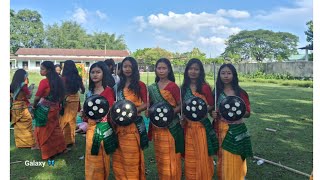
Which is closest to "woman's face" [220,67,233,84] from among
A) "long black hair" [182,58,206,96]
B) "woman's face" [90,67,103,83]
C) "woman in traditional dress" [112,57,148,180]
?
"long black hair" [182,58,206,96]

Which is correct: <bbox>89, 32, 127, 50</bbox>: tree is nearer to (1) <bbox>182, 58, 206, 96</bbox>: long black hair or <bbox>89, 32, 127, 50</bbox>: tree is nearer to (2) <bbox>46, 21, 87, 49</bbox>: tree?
(2) <bbox>46, 21, 87, 49</bbox>: tree

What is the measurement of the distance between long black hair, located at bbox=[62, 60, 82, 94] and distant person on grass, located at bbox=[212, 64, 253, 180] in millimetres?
2913

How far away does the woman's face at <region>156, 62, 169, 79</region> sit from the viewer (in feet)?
12.4

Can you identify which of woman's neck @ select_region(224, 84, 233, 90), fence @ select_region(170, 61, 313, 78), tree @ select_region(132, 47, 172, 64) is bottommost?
woman's neck @ select_region(224, 84, 233, 90)

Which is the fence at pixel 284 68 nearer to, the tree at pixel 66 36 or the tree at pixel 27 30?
the tree at pixel 66 36

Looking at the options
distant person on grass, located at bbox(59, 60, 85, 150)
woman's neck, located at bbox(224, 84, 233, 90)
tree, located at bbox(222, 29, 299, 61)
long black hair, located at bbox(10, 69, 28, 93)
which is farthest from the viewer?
tree, located at bbox(222, 29, 299, 61)

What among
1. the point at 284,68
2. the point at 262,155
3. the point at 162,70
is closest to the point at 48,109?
the point at 162,70

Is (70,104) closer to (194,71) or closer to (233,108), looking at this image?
(194,71)

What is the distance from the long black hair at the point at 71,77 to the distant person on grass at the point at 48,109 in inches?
12.6

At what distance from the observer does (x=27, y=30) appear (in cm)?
5200

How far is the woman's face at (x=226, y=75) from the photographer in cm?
376

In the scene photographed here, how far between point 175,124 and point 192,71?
69cm

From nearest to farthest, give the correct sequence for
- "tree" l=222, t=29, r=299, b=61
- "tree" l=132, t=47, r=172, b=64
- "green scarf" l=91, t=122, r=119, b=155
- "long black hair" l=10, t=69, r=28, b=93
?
"green scarf" l=91, t=122, r=119, b=155
"tree" l=132, t=47, r=172, b=64
"long black hair" l=10, t=69, r=28, b=93
"tree" l=222, t=29, r=299, b=61

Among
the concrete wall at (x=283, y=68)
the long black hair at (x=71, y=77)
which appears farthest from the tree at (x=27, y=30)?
the long black hair at (x=71, y=77)
